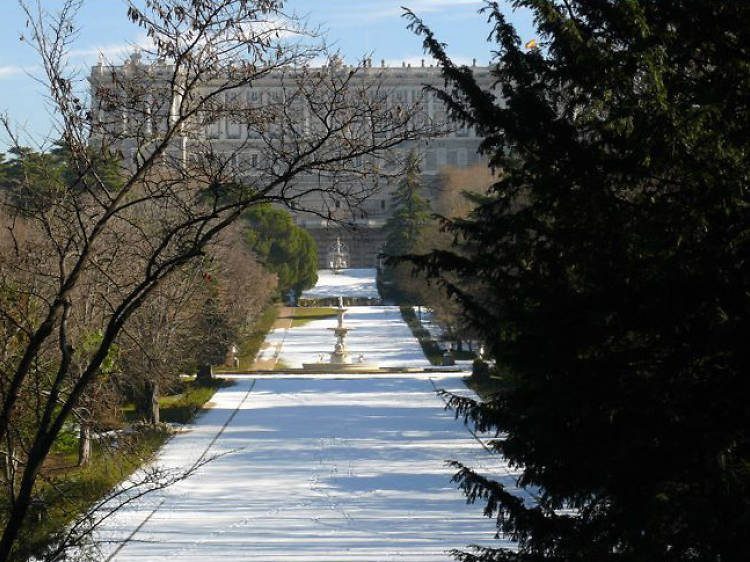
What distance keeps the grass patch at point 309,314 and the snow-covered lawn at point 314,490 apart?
2124cm

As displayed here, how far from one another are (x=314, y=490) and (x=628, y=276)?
1001 cm

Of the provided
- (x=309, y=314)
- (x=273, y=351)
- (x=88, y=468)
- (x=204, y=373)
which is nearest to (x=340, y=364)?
(x=204, y=373)

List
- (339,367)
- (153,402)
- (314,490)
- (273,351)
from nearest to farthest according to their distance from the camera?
(314,490) < (153,402) < (339,367) < (273,351)

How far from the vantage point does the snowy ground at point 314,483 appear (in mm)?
13453

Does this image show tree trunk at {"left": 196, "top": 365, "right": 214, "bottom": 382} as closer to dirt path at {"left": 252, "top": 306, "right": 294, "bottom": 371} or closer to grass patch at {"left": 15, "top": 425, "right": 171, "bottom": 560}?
dirt path at {"left": 252, "top": 306, "right": 294, "bottom": 371}

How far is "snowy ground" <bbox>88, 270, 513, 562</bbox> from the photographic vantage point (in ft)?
44.1

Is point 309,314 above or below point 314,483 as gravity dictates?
below

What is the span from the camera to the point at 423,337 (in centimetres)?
4228

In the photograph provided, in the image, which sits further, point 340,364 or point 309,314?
point 309,314

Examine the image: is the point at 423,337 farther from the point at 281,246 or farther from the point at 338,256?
the point at 338,256

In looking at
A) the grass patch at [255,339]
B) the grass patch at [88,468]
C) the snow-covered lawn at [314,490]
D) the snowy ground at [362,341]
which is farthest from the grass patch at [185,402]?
the snowy ground at [362,341]

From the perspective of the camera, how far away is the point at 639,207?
7906mm

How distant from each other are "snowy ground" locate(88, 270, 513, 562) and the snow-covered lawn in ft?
0.08

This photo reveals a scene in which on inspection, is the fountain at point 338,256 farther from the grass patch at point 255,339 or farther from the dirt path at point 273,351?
the grass patch at point 255,339
